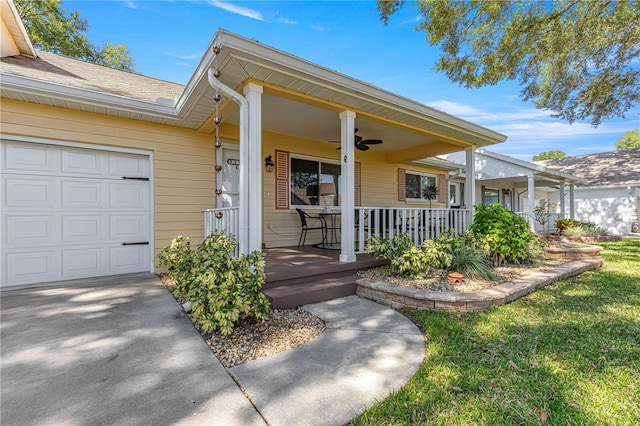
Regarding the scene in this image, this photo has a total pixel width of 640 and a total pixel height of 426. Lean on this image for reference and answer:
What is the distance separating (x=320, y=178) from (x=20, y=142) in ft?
16.7

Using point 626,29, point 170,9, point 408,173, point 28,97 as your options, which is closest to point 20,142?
point 28,97

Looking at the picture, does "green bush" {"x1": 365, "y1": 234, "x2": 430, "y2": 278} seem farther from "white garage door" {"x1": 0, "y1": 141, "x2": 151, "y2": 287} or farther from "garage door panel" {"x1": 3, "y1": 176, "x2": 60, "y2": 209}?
"garage door panel" {"x1": 3, "y1": 176, "x2": 60, "y2": 209}

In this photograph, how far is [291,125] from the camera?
5547 mm

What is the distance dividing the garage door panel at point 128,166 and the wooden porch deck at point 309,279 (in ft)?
8.61

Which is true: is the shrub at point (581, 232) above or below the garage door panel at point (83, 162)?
below

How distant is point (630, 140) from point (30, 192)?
2036 inches

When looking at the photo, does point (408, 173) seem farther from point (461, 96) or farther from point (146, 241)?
point (146, 241)

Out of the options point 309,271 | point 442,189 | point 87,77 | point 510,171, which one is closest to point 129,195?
point 87,77

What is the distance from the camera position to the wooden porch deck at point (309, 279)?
3213mm

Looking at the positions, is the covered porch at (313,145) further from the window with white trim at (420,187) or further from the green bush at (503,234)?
the green bush at (503,234)

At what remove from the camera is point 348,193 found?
4.22 metres

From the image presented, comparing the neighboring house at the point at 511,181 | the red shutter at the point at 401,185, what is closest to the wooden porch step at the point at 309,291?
the red shutter at the point at 401,185

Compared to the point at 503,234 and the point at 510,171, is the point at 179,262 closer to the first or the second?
the point at 503,234

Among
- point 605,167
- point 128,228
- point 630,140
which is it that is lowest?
point 128,228
